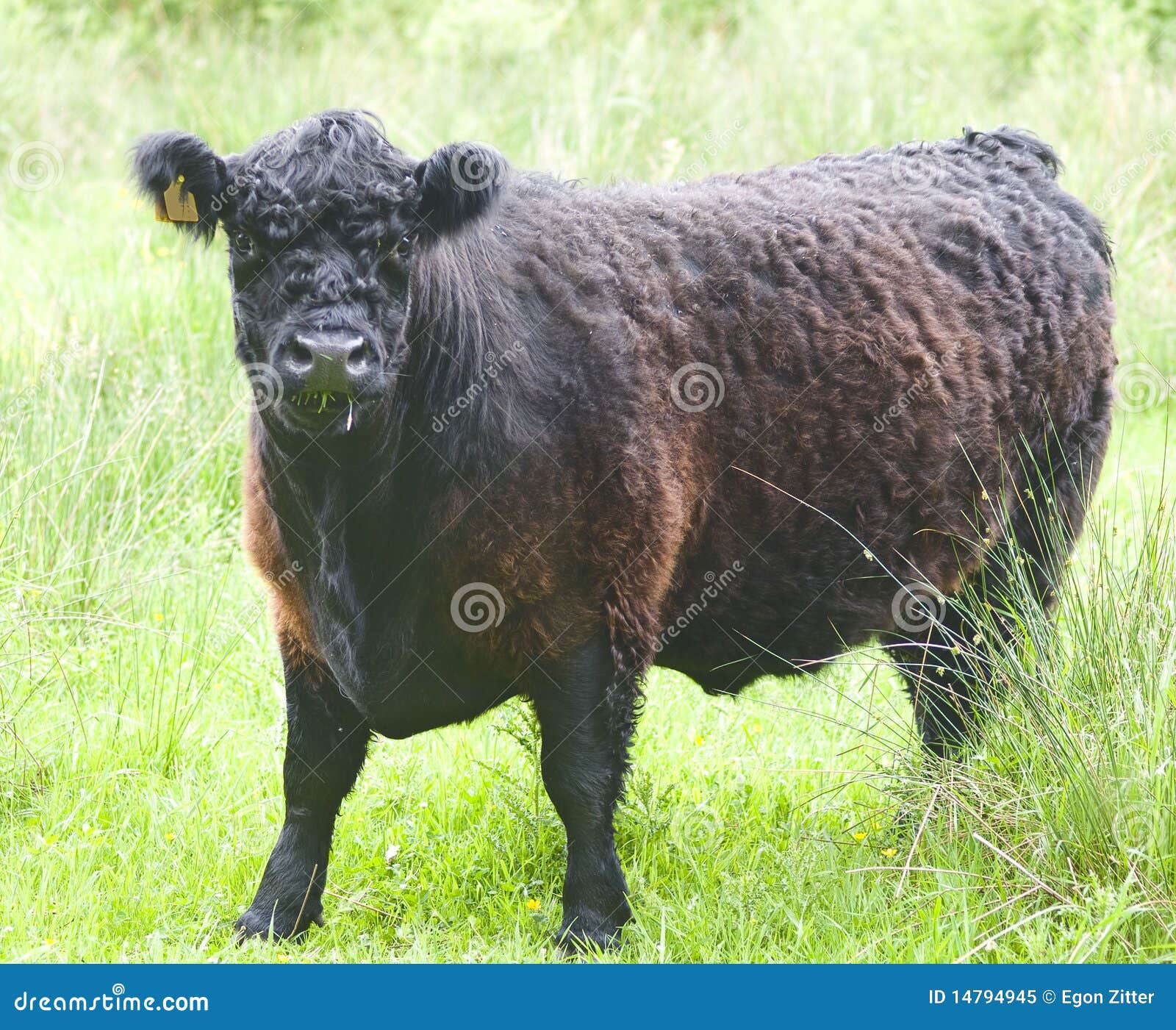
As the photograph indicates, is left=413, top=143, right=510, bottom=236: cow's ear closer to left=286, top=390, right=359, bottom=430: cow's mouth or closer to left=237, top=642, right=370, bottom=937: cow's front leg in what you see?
left=286, top=390, right=359, bottom=430: cow's mouth

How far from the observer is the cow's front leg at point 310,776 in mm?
4152

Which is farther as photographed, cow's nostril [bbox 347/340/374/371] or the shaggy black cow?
the shaggy black cow

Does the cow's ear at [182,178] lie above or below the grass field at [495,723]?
above

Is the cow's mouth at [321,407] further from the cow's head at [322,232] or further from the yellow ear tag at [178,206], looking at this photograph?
the yellow ear tag at [178,206]

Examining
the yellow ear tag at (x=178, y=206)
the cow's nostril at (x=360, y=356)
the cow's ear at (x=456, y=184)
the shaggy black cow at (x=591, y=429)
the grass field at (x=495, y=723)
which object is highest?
the cow's ear at (x=456, y=184)

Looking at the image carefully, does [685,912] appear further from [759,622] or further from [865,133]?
[865,133]

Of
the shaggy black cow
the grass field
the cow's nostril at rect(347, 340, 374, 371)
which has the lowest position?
the grass field

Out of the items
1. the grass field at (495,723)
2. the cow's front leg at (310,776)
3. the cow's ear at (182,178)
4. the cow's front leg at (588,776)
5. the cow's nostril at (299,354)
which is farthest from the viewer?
the cow's front leg at (310,776)

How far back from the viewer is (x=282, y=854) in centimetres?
417

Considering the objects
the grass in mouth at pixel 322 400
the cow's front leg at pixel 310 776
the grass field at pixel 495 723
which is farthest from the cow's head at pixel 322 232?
the grass field at pixel 495 723

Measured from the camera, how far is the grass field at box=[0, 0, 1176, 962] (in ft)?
12.1

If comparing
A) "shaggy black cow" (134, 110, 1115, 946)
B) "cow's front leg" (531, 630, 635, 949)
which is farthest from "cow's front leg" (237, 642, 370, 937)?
"cow's front leg" (531, 630, 635, 949)

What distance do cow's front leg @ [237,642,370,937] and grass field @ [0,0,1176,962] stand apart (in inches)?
7.0

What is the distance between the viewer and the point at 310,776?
4.17 m
